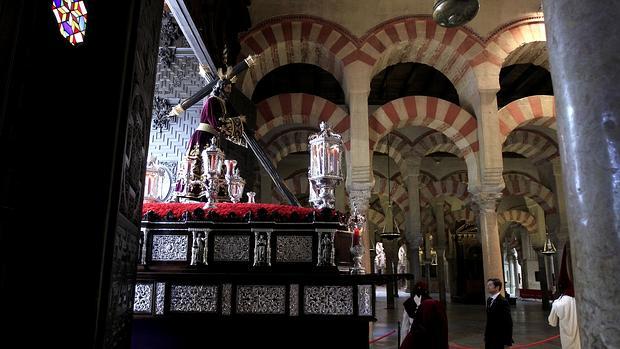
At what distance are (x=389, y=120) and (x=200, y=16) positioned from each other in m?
3.87

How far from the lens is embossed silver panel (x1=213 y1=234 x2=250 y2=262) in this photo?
3463 mm

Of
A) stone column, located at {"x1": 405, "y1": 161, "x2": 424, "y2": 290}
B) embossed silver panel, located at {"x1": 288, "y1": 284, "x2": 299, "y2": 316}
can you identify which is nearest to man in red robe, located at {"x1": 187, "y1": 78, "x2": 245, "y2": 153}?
embossed silver panel, located at {"x1": 288, "y1": 284, "x2": 299, "y2": 316}

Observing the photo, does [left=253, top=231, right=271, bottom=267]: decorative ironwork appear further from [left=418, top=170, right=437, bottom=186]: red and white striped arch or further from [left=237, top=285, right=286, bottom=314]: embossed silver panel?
[left=418, top=170, right=437, bottom=186]: red and white striped arch

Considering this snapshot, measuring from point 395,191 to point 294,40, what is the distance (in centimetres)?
615

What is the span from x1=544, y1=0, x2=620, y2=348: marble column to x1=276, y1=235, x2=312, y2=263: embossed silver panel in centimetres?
238

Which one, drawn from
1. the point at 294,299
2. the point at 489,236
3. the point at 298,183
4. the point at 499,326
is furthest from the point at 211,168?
the point at 298,183

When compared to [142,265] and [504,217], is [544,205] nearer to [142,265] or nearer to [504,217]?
[504,217]

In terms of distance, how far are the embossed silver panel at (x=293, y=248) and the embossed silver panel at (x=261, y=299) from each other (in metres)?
0.26

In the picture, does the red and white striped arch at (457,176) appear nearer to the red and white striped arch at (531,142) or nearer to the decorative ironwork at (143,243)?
the red and white striped arch at (531,142)

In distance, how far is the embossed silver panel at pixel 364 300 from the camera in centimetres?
321

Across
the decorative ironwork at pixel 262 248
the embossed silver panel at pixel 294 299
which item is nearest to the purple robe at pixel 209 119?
the decorative ironwork at pixel 262 248

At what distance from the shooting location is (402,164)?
10.6 meters

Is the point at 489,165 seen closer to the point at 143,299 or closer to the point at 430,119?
the point at 430,119

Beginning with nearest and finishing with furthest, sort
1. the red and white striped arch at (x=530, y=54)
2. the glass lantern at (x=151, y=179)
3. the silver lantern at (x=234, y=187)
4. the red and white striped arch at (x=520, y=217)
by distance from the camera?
the glass lantern at (x=151, y=179) → the silver lantern at (x=234, y=187) → the red and white striped arch at (x=530, y=54) → the red and white striped arch at (x=520, y=217)
